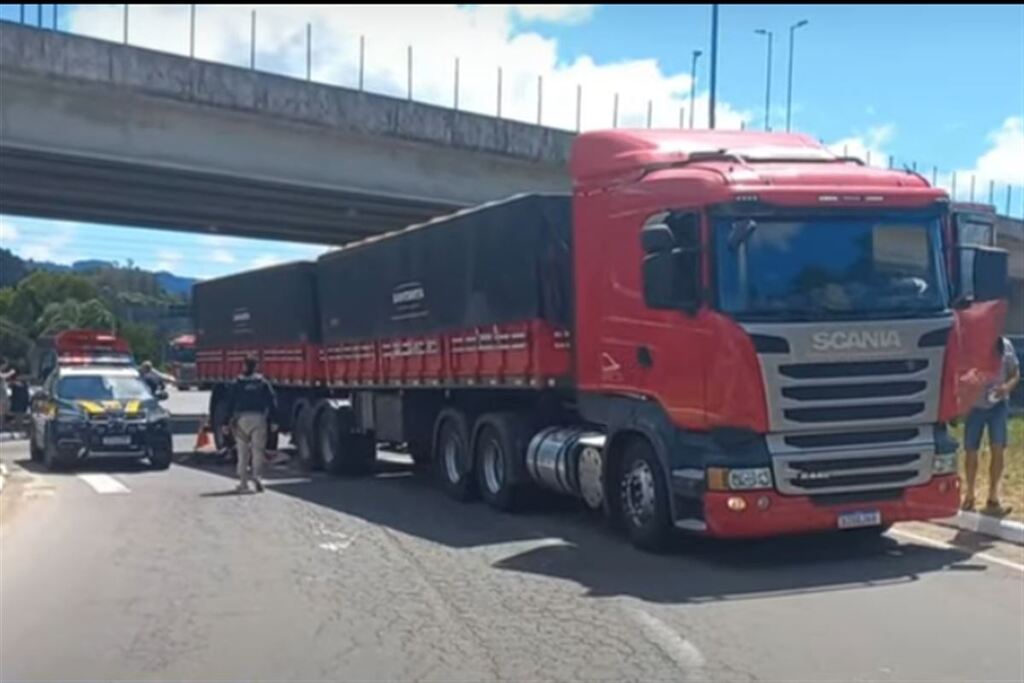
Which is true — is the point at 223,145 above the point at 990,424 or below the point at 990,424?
above

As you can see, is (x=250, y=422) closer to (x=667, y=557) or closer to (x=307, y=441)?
(x=307, y=441)

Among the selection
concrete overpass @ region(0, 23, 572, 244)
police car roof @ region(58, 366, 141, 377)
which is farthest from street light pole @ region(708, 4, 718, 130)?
police car roof @ region(58, 366, 141, 377)

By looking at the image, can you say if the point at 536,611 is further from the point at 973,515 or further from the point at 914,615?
the point at 973,515

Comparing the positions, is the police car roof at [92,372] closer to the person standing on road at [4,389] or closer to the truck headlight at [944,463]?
the person standing on road at [4,389]

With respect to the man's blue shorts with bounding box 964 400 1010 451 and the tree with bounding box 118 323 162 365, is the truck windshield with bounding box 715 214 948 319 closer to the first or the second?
the man's blue shorts with bounding box 964 400 1010 451

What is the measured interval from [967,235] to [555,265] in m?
3.90

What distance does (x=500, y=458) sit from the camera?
14.2 meters

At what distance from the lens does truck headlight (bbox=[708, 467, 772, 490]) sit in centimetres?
1030

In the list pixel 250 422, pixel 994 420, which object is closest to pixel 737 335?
pixel 994 420

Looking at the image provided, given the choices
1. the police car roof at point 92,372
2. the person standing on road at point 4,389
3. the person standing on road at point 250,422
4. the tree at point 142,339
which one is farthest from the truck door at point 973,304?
the tree at point 142,339

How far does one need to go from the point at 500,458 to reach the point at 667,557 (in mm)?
3553

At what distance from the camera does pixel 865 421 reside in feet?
34.4

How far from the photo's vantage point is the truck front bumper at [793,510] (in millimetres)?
10297

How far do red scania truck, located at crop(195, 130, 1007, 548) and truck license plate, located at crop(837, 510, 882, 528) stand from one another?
2 centimetres
